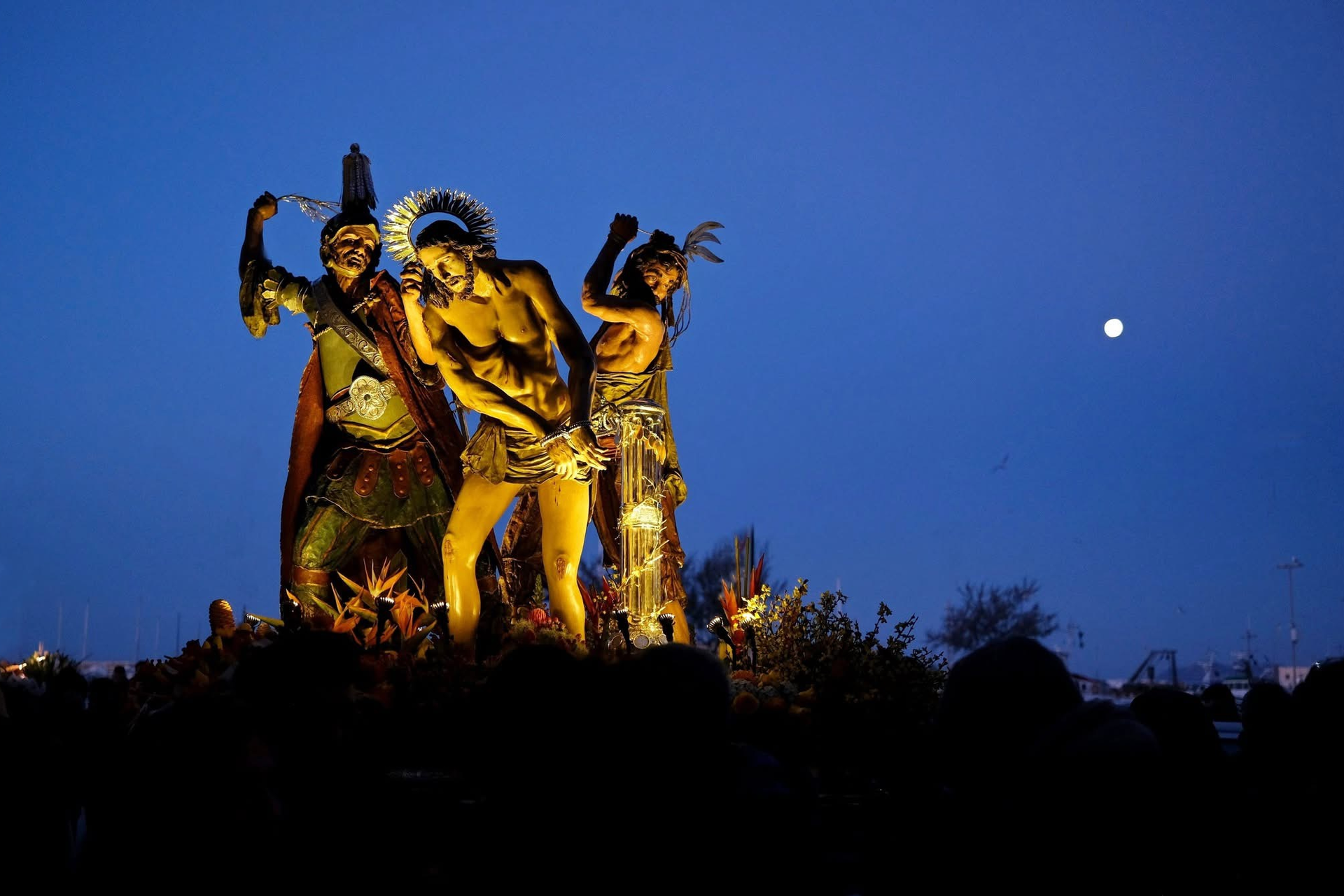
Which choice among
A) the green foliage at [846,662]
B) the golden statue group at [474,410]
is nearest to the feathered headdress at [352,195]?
the golden statue group at [474,410]

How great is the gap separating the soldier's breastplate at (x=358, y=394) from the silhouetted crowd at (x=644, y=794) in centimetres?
543

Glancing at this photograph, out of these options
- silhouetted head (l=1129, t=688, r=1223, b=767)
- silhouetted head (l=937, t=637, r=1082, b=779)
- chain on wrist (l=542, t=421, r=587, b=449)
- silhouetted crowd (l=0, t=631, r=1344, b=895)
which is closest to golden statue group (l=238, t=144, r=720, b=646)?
chain on wrist (l=542, t=421, r=587, b=449)

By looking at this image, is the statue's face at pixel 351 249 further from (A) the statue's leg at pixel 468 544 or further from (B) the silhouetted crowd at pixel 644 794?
(B) the silhouetted crowd at pixel 644 794

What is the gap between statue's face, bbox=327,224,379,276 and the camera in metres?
8.32

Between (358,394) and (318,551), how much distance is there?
111cm

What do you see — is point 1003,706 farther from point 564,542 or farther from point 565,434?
point 564,542

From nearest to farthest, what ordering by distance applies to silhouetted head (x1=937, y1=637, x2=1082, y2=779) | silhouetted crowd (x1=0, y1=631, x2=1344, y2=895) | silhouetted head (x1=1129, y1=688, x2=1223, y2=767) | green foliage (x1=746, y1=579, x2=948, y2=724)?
silhouetted crowd (x1=0, y1=631, x2=1344, y2=895) → silhouetted head (x1=937, y1=637, x2=1082, y2=779) → silhouetted head (x1=1129, y1=688, x2=1223, y2=767) → green foliage (x1=746, y1=579, x2=948, y2=724)

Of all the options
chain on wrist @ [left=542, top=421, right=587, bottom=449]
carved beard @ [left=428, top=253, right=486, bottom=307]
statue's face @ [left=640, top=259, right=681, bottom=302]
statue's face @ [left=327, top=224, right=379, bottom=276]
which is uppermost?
statue's face @ [left=327, top=224, right=379, bottom=276]

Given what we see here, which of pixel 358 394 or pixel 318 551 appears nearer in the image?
pixel 318 551

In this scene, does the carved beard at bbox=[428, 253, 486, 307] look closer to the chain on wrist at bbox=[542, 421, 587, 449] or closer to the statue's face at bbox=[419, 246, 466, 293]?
the statue's face at bbox=[419, 246, 466, 293]

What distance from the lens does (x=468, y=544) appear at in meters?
7.52

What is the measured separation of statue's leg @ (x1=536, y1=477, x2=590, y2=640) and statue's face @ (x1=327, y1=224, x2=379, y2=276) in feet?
6.92

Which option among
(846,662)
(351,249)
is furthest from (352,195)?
(846,662)

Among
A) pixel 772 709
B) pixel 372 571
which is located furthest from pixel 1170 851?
pixel 372 571
